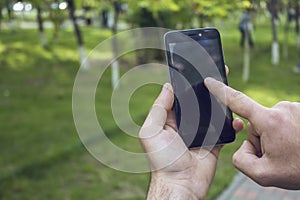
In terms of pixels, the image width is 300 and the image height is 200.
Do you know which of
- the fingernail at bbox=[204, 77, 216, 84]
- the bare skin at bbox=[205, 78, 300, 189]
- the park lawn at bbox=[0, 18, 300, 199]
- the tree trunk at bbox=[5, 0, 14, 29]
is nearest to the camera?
the bare skin at bbox=[205, 78, 300, 189]

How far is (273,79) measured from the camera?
8.92 meters

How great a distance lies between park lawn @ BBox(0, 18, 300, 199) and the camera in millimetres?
3994

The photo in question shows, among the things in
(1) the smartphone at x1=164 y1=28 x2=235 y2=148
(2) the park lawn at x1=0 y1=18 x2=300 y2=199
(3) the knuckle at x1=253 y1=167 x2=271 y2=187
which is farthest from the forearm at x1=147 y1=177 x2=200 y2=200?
(2) the park lawn at x1=0 y1=18 x2=300 y2=199

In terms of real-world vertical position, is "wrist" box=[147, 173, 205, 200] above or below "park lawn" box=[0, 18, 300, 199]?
above

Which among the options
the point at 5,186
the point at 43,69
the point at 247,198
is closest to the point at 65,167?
the point at 5,186

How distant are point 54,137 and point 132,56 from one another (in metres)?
5.21

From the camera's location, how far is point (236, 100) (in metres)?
1.23

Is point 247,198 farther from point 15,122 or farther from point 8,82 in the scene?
point 8,82

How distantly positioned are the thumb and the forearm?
197 mm

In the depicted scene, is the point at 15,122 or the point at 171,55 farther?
the point at 15,122

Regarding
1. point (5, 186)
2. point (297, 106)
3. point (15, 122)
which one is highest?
point (297, 106)

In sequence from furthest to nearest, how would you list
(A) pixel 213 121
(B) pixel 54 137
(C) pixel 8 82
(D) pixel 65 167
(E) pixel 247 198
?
(C) pixel 8 82
(B) pixel 54 137
(D) pixel 65 167
(E) pixel 247 198
(A) pixel 213 121

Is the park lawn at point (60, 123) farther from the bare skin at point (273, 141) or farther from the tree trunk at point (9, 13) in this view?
the bare skin at point (273, 141)

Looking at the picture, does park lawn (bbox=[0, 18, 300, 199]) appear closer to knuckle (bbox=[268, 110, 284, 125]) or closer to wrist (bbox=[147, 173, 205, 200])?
wrist (bbox=[147, 173, 205, 200])
